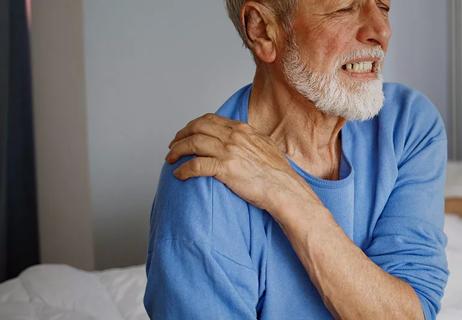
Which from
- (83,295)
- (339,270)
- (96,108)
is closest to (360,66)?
(339,270)

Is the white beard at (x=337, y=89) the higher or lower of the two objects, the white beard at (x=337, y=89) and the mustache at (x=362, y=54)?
the lower

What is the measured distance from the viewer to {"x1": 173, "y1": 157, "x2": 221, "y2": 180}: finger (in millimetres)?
1172

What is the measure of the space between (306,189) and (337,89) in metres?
0.18

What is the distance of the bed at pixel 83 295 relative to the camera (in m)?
1.85

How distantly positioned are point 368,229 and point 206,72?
6.18 feet

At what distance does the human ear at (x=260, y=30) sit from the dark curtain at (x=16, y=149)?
1.81 m

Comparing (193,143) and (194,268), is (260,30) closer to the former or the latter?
(193,143)

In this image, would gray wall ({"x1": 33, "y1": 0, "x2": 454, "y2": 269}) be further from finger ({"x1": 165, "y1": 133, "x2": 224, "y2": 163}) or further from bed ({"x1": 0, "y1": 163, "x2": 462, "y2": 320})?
finger ({"x1": 165, "y1": 133, "x2": 224, "y2": 163})

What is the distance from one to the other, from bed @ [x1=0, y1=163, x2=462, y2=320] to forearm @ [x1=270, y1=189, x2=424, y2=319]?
63 centimetres

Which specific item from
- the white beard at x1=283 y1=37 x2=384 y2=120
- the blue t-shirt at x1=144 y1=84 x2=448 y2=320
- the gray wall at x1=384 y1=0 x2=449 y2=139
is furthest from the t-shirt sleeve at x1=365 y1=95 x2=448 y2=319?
the gray wall at x1=384 y1=0 x2=449 y2=139

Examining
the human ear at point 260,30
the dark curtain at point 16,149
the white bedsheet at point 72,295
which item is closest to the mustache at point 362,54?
the human ear at point 260,30

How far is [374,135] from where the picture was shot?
1371 mm

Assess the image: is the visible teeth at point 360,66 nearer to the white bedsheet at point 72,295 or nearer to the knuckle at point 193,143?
the knuckle at point 193,143

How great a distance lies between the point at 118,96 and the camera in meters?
2.92
